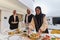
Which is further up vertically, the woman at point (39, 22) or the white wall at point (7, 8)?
the white wall at point (7, 8)

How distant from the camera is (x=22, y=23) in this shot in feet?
6.79

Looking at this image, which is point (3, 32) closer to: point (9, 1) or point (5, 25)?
point (5, 25)

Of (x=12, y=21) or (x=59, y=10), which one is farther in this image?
(x=59, y=10)

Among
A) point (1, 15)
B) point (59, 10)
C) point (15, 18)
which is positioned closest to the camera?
point (1, 15)

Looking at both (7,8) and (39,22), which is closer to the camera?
(39,22)

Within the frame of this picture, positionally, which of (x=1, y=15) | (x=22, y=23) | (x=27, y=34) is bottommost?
(x=27, y=34)

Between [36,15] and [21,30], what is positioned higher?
[36,15]

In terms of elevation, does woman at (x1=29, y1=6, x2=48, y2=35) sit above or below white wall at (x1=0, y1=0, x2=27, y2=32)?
below

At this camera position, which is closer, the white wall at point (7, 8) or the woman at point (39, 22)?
the woman at point (39, 22)

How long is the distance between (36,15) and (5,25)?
1.60 ft

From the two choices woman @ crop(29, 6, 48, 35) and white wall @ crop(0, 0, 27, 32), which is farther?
white wall @ crop(0, 0, 27, 32)

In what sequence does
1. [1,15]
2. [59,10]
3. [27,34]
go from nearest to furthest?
[27,34]
[1,15]
[59,10]

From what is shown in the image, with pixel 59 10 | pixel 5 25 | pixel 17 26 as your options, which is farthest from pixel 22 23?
pixel 59 10

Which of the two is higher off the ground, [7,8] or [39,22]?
[7,8]
